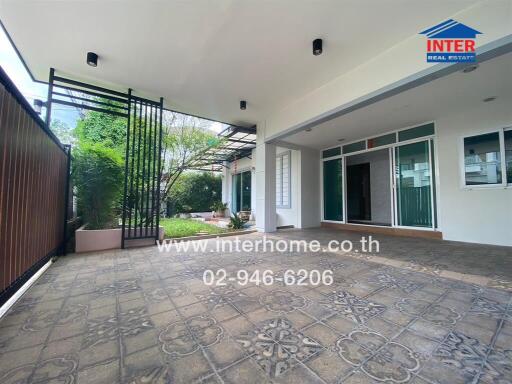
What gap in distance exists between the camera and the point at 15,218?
166 cm

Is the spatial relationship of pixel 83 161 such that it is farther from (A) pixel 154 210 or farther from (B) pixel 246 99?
(B) pixel 246 99

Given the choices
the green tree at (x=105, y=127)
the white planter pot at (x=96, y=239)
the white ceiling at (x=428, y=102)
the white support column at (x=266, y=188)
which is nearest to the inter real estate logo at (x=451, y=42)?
the white ceiling at (x=428, y=102)

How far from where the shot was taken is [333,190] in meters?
6.64

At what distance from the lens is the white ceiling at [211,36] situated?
2225 mm

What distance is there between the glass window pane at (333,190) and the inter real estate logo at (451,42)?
13.8ft

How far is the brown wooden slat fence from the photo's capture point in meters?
1.46

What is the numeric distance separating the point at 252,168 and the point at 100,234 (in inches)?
234

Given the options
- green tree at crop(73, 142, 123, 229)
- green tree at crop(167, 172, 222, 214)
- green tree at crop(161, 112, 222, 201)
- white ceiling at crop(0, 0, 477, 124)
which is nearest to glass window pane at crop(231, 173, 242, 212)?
green tree at crop(167, 172, 222, 214)

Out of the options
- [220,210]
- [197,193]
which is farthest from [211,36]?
[197,193]

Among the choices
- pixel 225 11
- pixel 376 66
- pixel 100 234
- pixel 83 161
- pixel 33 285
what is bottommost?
pixel 33 285

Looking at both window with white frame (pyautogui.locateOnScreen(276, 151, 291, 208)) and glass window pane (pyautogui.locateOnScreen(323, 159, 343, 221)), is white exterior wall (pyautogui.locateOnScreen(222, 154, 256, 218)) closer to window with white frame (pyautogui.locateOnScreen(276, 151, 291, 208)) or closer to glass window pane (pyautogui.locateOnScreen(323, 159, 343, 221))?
window with white frame (pyautogui.locateOnScreen(276, 151, 291, 208))

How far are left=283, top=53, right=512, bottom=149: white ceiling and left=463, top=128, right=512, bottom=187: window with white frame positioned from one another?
2.18 ft

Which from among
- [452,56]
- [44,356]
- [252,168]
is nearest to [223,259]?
[44,356]

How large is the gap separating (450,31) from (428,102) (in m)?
1.79
